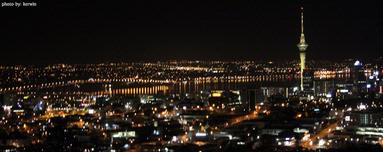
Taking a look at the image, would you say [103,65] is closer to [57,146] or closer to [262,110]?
[262,110]

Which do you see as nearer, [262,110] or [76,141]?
[76,141]

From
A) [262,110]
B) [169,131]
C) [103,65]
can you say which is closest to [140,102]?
[262,110]

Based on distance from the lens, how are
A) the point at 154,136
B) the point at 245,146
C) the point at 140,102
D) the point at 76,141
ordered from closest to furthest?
1. the point at 245,146
2. the point at 76,141
3. the point at 154,136
4. the point at 140,102

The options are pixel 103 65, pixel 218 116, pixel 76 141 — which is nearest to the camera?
pixel 76 141

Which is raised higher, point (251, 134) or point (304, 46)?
point (304, 46)

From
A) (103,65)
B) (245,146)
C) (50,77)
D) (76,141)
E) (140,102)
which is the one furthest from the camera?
(103,65)

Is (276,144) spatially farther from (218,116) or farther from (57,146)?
(218,116)

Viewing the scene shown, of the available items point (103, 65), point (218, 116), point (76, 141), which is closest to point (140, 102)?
point (218, 116)

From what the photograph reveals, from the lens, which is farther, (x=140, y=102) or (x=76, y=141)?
(x=140, y=102)

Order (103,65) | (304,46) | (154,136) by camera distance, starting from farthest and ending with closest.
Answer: (103,65)
(304,46)
(154,136)
